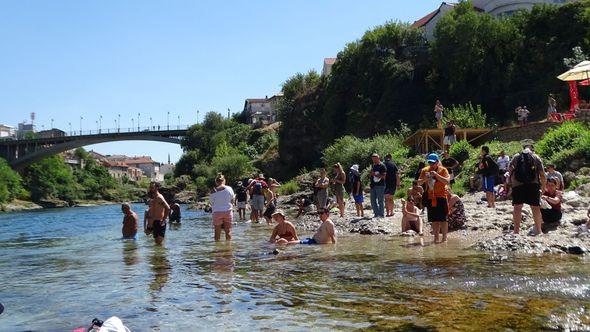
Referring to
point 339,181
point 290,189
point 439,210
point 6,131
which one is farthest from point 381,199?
point 6,131

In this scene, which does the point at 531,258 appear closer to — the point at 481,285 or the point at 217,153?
the point at 481,285

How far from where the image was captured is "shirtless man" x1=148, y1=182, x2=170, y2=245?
13.6 meters

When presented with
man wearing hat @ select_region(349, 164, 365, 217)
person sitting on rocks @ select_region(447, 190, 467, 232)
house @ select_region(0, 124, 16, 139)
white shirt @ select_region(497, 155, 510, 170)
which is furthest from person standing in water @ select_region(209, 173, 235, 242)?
→ house @ select_region(0, 124, 16, 139)

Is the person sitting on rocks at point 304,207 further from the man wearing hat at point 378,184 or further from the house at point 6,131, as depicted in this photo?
the house at point 6,131

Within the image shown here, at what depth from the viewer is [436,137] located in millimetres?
30844

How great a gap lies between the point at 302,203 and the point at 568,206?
1252 cm

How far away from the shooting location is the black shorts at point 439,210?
10.1 metres

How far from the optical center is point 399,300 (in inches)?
238

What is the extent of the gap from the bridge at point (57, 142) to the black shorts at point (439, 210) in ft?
281

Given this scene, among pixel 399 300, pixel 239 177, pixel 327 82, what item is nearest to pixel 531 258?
pixel 399 300

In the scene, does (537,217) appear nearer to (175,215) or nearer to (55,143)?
(175,215)

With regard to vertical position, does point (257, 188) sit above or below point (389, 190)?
above

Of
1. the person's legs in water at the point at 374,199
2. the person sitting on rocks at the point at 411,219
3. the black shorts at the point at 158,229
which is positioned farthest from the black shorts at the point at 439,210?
the black shorts at the point at 158,229

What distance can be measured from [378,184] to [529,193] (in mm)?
5967
